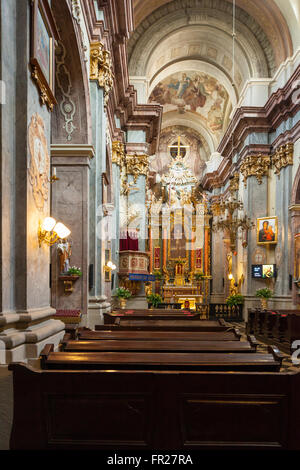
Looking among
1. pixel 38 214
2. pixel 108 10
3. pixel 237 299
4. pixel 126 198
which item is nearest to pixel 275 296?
pixel 237 299

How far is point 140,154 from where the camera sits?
15555 millimetres

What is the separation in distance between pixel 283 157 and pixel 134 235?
6524 mm

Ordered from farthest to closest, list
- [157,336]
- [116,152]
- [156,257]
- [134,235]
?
[156,257] < [134,235] < [116,152] < [157,336]

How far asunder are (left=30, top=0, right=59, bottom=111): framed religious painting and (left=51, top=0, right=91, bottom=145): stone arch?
275 centimetres

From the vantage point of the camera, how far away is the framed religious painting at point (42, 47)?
3729 mm

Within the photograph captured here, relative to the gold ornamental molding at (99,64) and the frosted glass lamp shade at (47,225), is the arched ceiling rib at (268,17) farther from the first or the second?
the frosted glass lamp shade at (47,225)

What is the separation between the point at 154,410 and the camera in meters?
2.69

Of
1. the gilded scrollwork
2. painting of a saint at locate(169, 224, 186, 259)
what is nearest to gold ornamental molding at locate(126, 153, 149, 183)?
painting of a saint at locate(169, 224, 186, 259)

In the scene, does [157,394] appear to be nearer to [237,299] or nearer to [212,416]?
[212,416]

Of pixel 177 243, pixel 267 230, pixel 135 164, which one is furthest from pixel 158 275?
pixel 267 230

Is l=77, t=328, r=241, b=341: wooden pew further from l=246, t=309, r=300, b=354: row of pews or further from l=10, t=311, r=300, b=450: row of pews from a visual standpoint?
l=246, t=309, r=300, b=354: row of pews

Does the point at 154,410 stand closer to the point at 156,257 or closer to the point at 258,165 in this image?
the point at 258,165

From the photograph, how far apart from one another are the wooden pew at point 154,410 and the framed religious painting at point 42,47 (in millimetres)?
2906

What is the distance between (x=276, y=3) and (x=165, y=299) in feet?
50.8
